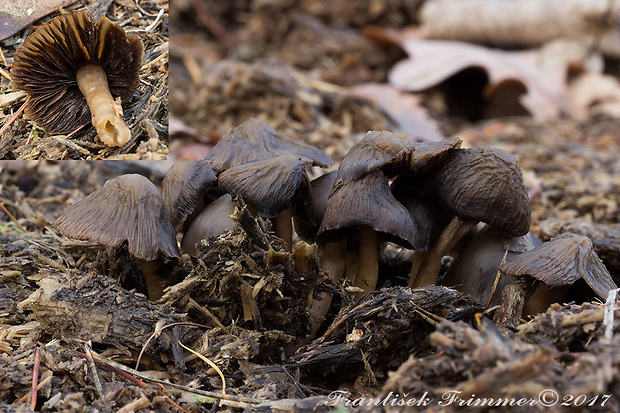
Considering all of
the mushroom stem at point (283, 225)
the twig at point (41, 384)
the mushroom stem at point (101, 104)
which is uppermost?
the mushroom stem at point (101, 104)

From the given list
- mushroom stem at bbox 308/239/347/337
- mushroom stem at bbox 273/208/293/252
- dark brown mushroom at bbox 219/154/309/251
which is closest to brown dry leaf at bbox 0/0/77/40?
dark brown mushroom at bbox 219/154/309/251

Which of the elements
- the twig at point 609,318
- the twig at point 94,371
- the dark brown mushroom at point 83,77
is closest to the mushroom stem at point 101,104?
the dark brown mushroom at point 83,77

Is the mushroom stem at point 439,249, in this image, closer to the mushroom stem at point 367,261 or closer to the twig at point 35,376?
the mushroom stem at point 367,261

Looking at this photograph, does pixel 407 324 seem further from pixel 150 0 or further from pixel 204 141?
pixel 204 141

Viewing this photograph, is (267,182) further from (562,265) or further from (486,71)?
(486,71)

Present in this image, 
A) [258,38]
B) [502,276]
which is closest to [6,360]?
[502,276]

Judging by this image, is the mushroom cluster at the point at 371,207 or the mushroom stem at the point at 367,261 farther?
the mushroom stem at the point at 367,261

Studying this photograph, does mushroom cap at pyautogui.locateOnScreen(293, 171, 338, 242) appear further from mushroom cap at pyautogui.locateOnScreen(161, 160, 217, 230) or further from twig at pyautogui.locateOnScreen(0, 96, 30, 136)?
twig at pyautogui.locateOnScreen(0, 96, 30, 136)
